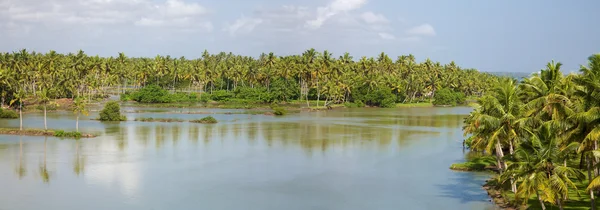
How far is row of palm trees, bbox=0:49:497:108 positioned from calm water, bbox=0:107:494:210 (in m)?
40.6

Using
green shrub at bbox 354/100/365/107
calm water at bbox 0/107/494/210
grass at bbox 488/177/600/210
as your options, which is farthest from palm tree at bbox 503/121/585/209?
green shrub at bbox 354/100/365/107

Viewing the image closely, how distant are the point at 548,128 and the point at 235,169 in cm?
2644

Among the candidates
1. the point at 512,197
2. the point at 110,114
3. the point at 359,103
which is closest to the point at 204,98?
the point at 359,103

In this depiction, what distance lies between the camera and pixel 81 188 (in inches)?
1528

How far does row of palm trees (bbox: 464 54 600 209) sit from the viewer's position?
82.2ft

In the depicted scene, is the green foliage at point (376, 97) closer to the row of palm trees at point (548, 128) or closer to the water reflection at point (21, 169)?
the water reflection at point (21, 169)

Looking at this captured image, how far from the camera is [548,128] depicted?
25.5m

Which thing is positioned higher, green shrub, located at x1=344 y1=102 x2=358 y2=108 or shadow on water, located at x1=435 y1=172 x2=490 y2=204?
green shrub, located at x1=344 y1=102 x2=358 y2=108

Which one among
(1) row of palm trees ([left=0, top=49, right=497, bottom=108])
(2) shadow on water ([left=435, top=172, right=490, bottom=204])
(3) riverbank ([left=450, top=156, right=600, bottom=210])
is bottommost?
(2) shadow on water ([left=435, top=172, right=490, bottom=204])

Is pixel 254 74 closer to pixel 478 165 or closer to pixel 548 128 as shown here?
pixel 478 165

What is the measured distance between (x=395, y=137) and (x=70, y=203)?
136 feet

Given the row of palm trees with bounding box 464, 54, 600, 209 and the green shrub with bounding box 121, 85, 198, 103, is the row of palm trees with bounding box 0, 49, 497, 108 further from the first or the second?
the row of palm trees with bounding box 464, 54, 600, 209

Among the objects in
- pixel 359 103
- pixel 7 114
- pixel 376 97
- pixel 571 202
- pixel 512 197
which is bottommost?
pixel 512 197

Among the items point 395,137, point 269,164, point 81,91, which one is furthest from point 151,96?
point 269,164
